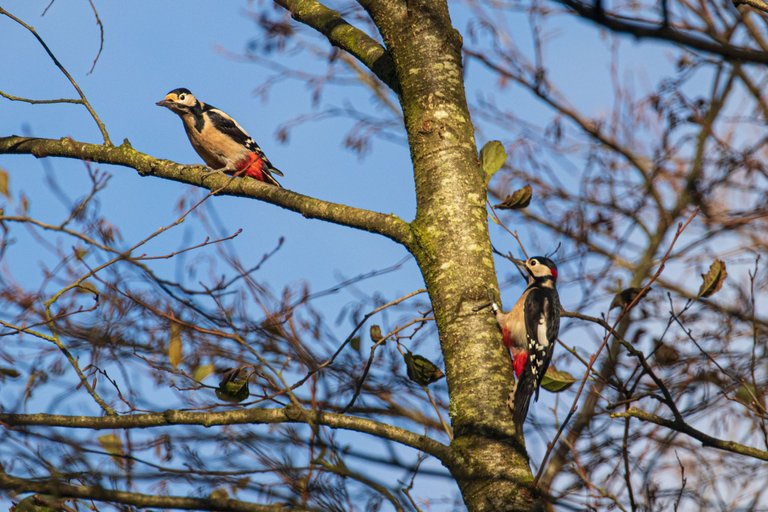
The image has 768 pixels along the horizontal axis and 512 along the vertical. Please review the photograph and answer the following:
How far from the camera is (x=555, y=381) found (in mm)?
3795

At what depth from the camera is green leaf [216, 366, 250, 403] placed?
3115 mm

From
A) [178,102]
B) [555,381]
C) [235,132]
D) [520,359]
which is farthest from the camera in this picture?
[178,102]

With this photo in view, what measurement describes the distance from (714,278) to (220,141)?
14.0ft

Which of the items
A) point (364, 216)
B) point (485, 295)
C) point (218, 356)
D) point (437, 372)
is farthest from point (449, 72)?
point (218, 356)

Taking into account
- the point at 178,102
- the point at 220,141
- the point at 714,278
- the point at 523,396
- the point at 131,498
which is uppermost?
the point at 178,102

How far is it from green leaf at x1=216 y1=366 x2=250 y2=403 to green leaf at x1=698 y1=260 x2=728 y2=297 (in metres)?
1.98

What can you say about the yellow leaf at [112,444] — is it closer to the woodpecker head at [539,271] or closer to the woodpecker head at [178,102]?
the woodpecker head at [539,271]

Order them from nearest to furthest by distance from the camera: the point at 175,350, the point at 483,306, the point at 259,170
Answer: the point at 483,306 < the point at 175,350 < the point at 259,170

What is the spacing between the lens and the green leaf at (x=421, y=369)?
344cm

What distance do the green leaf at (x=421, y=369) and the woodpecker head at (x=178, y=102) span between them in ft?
13.6

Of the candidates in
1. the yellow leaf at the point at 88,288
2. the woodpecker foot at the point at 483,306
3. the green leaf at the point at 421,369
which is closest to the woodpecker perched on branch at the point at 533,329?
the woodpecker foot at the point at 483,306

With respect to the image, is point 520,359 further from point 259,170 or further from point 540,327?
point 259,170

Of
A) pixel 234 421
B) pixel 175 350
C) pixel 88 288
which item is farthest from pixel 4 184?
pixel 234 421

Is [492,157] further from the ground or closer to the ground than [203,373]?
further from the ground
